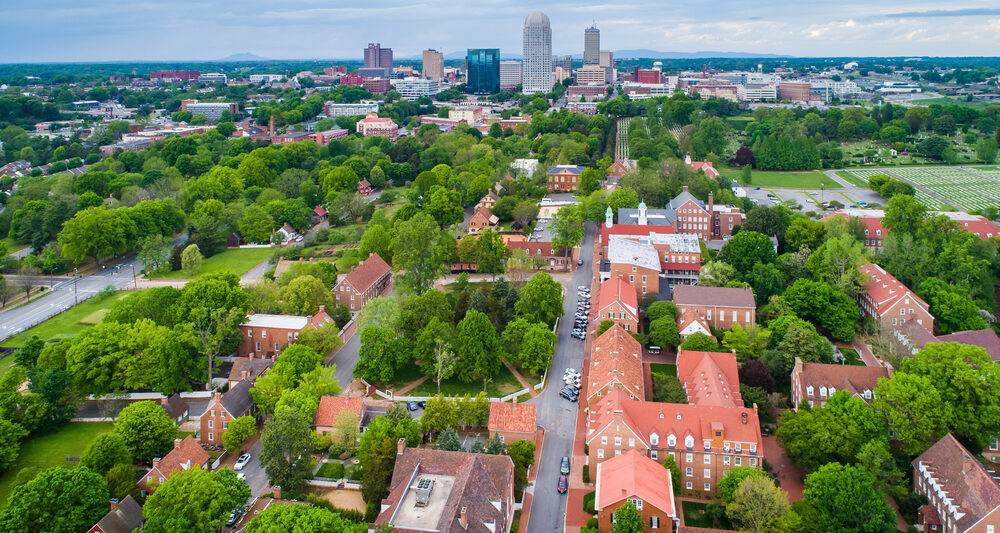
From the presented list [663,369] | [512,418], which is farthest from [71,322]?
[663,369]

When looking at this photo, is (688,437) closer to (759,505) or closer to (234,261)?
(759,505)

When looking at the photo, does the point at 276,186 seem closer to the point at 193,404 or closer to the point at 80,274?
the point at 80,274

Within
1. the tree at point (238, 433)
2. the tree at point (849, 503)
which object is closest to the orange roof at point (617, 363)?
the tree at point (849, 503)

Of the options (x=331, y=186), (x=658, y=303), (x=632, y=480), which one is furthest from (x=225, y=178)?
(x=632, y=480)

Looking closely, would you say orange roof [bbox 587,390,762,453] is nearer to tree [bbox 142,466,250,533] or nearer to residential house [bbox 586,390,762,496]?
residential house [bbox 586,390,762,496]

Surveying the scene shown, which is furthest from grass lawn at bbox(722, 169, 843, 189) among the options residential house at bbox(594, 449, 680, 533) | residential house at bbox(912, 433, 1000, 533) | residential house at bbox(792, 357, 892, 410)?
residential house at bbox(594, 449, 680, 533)

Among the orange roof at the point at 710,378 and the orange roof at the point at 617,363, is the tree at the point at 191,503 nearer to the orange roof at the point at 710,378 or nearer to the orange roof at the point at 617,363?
the orange roof at the point at 617,363
